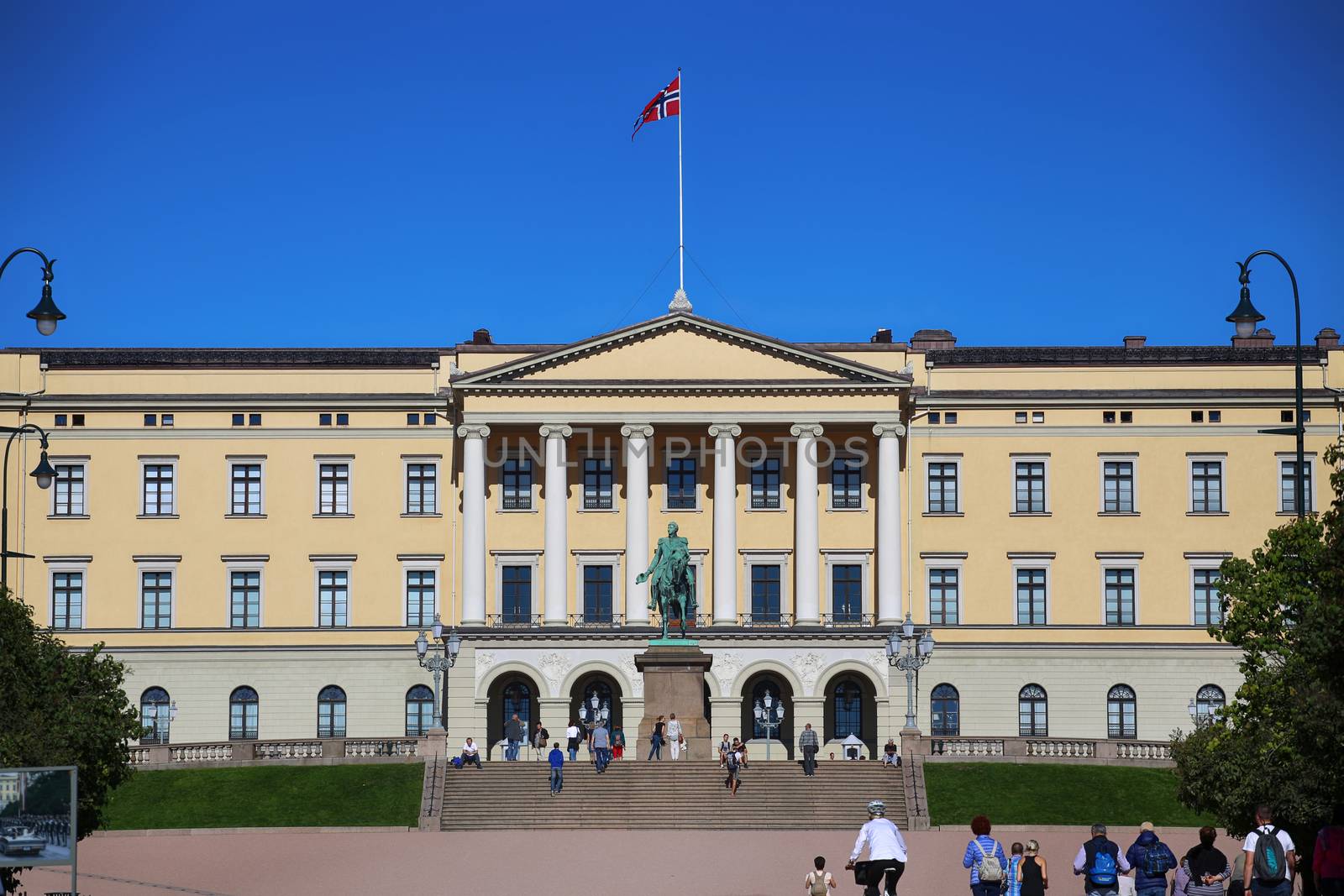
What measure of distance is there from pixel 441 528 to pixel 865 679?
15.4 meters

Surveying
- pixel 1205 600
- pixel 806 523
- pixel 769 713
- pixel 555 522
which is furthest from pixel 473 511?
pixel 1205 600

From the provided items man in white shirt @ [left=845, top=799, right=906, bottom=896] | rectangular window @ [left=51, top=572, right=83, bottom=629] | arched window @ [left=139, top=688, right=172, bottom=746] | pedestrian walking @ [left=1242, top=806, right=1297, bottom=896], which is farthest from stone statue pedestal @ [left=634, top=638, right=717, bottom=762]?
pedestrian walking @ [left=1242, top=806, right=1297, bottom=896]

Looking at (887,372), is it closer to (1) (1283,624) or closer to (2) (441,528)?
(2) (441,528)

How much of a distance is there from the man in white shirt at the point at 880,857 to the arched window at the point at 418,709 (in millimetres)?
46559

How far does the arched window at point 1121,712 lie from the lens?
75.8 metres

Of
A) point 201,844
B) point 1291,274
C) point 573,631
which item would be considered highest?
point 1291,274

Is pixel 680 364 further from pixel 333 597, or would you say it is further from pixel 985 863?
pixel 985 863

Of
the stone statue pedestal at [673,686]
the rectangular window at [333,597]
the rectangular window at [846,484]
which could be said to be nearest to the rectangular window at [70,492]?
the rectangular window at [333,597]

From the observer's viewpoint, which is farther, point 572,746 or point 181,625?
point 181,625

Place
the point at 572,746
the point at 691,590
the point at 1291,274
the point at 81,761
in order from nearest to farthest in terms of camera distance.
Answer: the point at 81,761 < the point at 1291,274 < the point at 691,590 < the point at 572,746

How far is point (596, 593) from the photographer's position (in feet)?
251

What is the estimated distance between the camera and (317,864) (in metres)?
46.0

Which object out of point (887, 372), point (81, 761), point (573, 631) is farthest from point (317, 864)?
point (887, 372)

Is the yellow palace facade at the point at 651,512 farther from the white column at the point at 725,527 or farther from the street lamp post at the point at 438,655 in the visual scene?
the street lamp post at the point at 438,655
